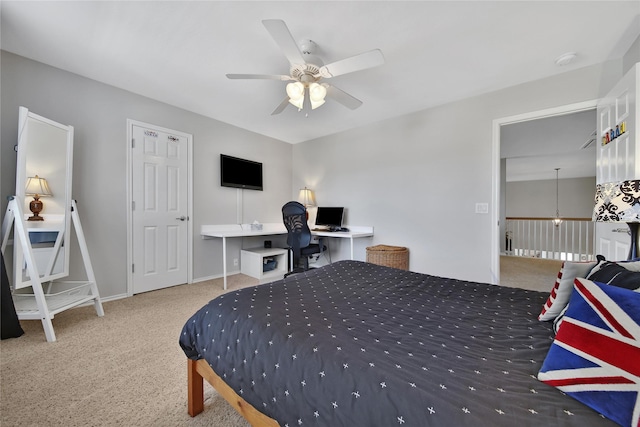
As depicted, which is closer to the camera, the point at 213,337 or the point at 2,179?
the point at 213,337

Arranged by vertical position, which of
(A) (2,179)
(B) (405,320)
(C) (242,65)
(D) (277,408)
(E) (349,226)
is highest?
(C) (242,65)

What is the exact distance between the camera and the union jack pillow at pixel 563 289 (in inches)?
39.4

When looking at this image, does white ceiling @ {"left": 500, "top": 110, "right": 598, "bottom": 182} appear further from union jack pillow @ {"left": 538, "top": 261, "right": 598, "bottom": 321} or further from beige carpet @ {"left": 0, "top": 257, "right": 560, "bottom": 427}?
beige carpet @ {"left": 0, "top": 257, "right": 560, "bottom": 427}

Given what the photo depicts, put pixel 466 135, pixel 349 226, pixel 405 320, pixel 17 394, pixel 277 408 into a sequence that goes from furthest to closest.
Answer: pixel 349 226, pixel 466 135, pixel 17 394, pixel 405 320, pixel 277 408

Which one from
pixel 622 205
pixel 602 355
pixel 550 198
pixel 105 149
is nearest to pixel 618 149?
pixel 622 205

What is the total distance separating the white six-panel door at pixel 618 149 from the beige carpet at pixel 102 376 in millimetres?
2951

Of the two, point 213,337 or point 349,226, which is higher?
point 349,226

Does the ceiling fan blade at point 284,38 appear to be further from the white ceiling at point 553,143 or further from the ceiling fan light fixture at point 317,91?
the white ceiling at point 553,143

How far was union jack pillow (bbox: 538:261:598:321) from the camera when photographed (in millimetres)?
1000

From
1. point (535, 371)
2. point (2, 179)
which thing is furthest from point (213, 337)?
point (2, 179)

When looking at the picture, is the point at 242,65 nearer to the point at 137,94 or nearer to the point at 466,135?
the point at 137,94

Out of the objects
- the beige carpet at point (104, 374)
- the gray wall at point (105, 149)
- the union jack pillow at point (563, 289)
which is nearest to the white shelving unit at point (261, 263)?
the gray wall at point (105, 149)

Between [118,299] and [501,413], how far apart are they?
363 centimetres

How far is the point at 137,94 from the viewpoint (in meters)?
3.03
